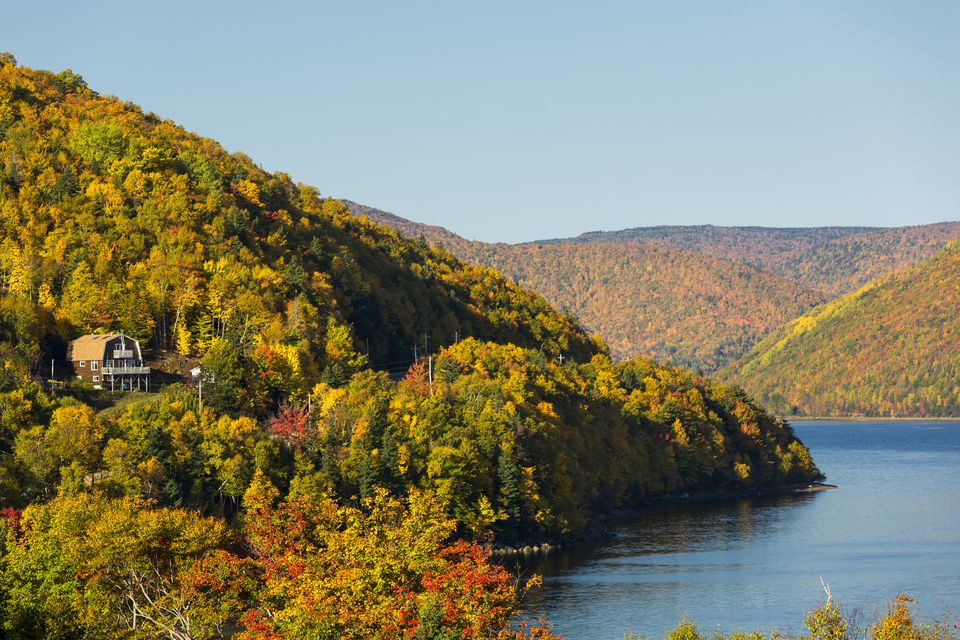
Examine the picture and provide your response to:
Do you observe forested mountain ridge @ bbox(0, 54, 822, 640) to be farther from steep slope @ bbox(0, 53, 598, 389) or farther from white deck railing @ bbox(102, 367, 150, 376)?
white deck railing @ bbox(102, 367, 150, 376)

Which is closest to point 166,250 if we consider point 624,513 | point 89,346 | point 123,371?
point 89,346

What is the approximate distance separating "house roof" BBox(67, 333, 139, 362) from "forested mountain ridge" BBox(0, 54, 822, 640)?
3.06 meters

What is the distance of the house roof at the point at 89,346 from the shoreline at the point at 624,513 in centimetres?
3888

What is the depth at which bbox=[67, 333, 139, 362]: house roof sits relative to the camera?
131250 millimetres

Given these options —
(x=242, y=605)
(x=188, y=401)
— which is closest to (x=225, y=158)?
(x=188, y=401)

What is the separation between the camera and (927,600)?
98.9m

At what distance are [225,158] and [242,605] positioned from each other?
5215 inches

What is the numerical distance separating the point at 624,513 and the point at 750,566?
1390 inches

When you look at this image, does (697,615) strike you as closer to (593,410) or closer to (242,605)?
(242,605)

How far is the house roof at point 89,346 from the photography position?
131250 mm

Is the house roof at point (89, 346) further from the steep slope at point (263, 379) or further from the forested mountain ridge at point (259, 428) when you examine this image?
the steep slope at point (263, 379)

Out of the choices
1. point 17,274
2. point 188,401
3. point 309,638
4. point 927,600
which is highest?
point 17,274

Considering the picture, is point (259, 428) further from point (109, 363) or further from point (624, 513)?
point (624, 513)

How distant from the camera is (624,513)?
152 metres
